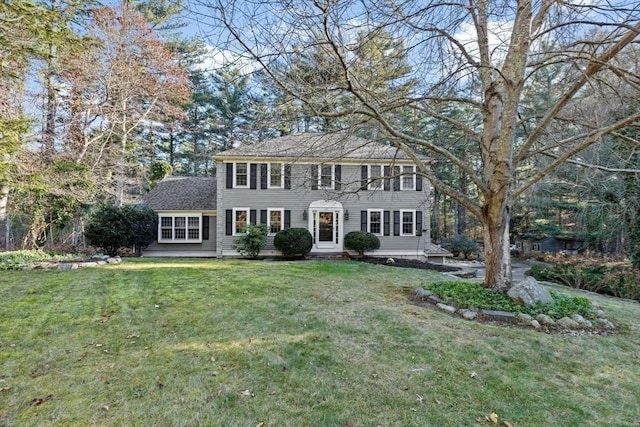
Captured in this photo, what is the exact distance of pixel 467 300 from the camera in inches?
230

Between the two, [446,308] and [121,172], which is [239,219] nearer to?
[121,172]

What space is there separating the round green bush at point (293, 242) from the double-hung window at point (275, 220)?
1030 millimetres

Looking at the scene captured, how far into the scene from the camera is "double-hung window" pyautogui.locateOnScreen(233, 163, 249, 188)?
50.3 ft

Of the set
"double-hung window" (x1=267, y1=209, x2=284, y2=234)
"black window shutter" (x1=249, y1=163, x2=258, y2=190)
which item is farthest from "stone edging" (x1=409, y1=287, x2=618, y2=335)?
"black window shutter" (x1=249, y1=163, x2=258, y2=190)

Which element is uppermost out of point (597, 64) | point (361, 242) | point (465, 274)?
point (597, 64)

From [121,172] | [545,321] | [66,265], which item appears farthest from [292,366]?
[121,172]

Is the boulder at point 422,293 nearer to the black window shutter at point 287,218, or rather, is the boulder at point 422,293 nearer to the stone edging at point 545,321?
the stone edging at point 545,321

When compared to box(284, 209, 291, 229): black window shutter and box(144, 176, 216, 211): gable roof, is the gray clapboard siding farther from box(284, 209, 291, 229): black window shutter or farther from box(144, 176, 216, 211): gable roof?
box(144, 176, 216, 211): gable roof

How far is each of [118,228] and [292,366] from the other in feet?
42.1

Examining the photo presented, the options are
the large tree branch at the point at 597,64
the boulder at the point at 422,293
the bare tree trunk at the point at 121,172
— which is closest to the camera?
the large tree branch at the point at 597,64

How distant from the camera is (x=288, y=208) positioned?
51.2ft

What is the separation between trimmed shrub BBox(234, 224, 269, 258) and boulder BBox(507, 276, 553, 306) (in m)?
10.1

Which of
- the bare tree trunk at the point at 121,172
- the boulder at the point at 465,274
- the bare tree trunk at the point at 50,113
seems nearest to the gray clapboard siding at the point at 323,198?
the boulder at the point at 465,274

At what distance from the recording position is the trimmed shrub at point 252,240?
46.4ft
